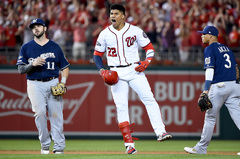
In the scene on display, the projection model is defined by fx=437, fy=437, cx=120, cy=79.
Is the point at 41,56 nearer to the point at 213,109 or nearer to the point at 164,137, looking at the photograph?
the point at 164,137

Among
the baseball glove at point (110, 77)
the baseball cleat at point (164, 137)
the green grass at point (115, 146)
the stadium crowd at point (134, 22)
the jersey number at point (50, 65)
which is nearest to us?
the baseball cleat at point (164, 137)

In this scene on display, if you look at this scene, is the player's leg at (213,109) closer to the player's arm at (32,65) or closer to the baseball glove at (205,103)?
the baseball glove at (205,103)

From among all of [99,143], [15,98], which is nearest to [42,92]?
[99,143]

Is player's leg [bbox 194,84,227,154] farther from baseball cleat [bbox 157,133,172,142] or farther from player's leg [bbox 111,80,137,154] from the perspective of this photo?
player's leg [bbox 111,80,137,154]

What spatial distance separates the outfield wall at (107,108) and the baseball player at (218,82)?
4.89 meters

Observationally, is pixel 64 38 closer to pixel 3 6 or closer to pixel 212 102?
pixel 3 6

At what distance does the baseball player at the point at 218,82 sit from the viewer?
7.80 metres

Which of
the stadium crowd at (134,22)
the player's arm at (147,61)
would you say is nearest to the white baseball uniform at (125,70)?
the player's arm at (147,61)

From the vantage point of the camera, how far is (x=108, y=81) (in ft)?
23.7

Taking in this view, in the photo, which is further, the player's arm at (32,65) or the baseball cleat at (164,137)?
the player's arm at (32,65)

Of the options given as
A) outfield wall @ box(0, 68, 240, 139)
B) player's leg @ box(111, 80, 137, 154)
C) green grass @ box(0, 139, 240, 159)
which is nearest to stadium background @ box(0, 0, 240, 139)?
outfield wall @ box(0, 68, 240, 139)

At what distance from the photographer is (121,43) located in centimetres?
739

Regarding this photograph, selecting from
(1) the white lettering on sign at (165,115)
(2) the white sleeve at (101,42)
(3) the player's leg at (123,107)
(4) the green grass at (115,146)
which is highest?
(2) the white sleeve at (101,42)

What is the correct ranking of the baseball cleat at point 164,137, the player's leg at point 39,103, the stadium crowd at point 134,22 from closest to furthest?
the baseball cleat at point 164,137 → the player's leg at point 39,103 → the stadium crowd at point 134,22
